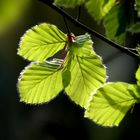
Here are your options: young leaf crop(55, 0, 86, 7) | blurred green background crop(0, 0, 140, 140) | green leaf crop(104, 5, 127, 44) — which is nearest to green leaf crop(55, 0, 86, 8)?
young leaf crop(55, 0, 86, 7)

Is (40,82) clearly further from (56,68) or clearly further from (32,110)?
(32,110)

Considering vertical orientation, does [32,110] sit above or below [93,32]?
below

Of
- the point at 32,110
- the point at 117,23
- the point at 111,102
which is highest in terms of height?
the point at 117,23

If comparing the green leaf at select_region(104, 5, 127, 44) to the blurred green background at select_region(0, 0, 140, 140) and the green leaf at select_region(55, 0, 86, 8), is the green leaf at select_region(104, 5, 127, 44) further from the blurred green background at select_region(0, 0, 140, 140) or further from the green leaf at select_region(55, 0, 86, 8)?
the blurred green background at select_region(0, 0, 140, 140)

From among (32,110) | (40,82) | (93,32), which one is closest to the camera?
(93,32)

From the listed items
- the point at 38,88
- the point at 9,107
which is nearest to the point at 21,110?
the point at 9,107

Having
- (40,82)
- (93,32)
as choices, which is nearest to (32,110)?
(40,82)

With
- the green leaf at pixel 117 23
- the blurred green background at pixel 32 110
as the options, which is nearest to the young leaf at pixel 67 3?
the green leaf at pixel 117 23

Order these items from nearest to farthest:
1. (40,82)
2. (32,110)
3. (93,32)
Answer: (93,32), (40,82), (32,110)
